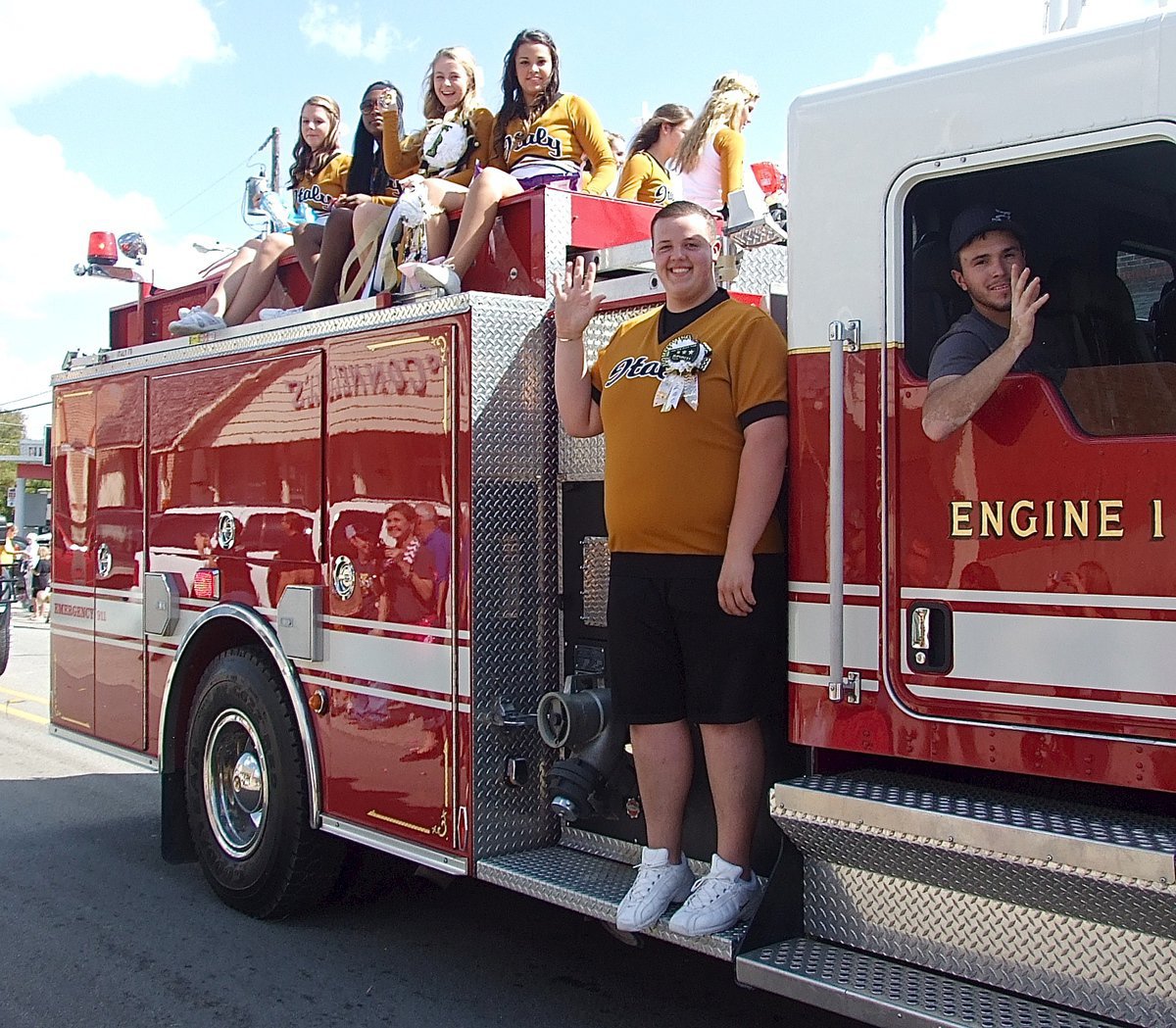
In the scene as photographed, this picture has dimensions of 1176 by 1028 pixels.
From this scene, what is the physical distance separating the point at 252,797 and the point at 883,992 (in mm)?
3102

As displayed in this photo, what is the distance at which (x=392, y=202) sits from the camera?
5.47m

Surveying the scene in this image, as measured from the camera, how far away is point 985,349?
3.13 m

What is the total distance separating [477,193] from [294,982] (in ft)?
9.24

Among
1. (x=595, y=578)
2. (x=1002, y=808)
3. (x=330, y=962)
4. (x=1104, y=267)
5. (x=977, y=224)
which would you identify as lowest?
(x=330, y=962)

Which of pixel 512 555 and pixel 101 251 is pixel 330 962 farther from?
pixel 101 251

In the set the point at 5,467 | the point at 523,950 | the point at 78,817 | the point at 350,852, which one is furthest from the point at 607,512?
the point at 5,467

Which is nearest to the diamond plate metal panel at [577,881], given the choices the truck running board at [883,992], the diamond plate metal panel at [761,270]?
the truck running board at [883,992]

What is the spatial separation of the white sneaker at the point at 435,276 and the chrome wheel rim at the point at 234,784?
6.42ft

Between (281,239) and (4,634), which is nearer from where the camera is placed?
(281,239)

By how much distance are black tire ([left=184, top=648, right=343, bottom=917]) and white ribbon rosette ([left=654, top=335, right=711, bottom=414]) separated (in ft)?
7.46

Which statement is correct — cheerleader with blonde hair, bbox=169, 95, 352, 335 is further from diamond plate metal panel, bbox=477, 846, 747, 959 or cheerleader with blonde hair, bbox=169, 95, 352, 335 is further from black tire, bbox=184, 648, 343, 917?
diamond plate metal panel, bbox=477, 846, 747, 959

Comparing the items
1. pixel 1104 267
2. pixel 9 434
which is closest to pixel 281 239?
pixel 1104 267

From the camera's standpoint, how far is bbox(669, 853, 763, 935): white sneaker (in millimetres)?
3514

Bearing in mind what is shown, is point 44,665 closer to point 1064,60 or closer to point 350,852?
point 350,852
